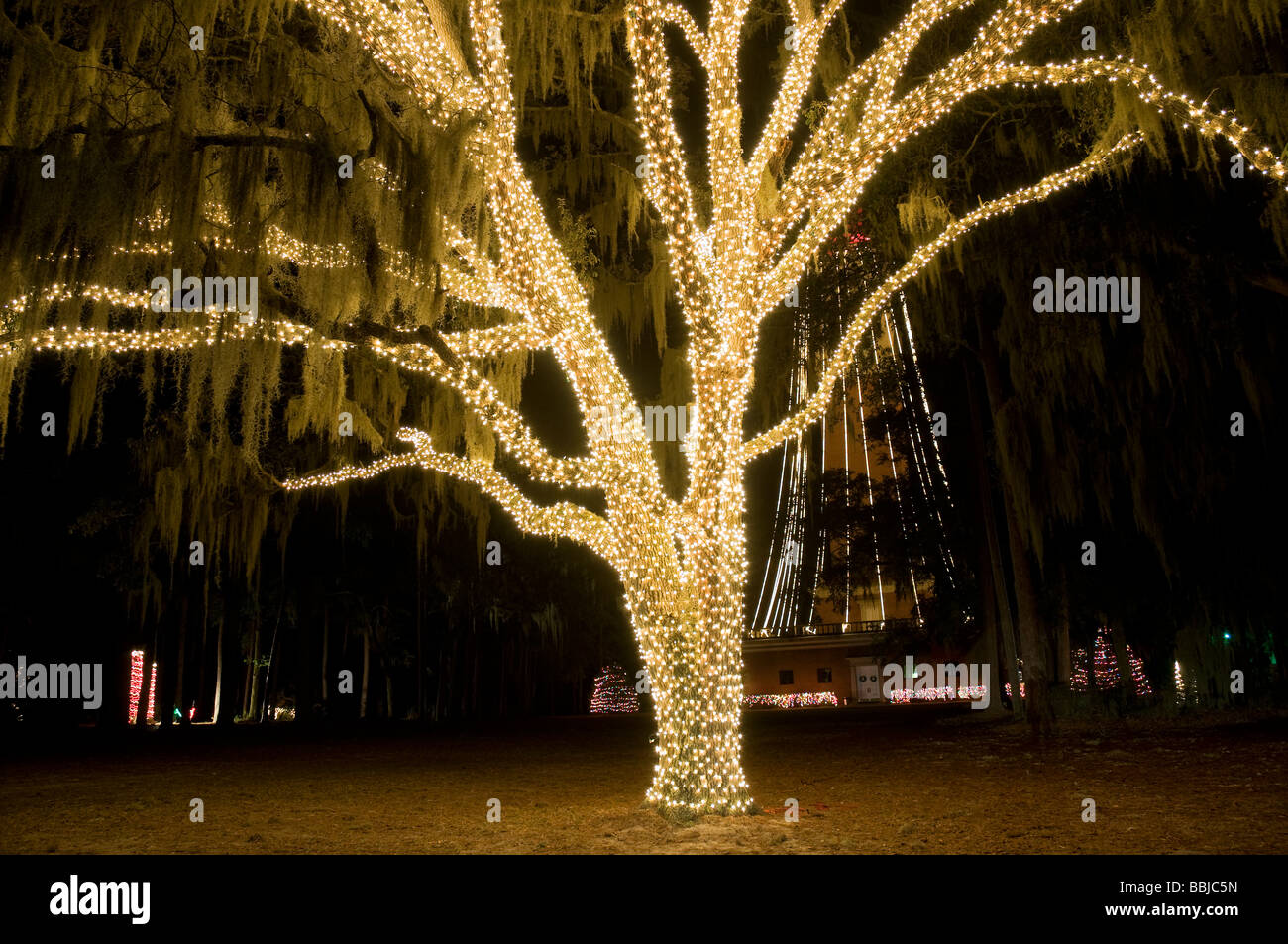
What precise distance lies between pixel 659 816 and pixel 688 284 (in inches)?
145

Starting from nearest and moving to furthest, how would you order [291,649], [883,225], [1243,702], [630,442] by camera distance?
[630,442], [883,225], [1243,702], [291,649]

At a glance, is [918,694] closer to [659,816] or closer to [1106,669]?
[1106,669]

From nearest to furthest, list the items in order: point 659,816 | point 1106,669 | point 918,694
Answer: point 659,816 < point 1106,669 < point 918,694

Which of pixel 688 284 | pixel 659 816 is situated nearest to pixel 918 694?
pixel 659 816

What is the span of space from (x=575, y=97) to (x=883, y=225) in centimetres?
351

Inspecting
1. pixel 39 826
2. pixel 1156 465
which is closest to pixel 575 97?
pixel 39 826

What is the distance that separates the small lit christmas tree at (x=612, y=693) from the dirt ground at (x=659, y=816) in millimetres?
24133

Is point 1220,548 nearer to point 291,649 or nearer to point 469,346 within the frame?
point 469,346

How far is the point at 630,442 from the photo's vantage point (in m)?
6.54

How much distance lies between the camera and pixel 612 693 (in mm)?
38062

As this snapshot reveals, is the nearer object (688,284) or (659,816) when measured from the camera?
(659,816)

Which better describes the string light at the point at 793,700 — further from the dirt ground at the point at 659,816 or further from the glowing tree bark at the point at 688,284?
the glowing tree bark at the point at 688,284

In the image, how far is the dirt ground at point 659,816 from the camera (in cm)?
539

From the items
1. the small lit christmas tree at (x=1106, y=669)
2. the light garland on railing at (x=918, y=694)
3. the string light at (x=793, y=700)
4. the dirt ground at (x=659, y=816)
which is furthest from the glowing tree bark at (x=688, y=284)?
the string light at (x=793, y=700)
